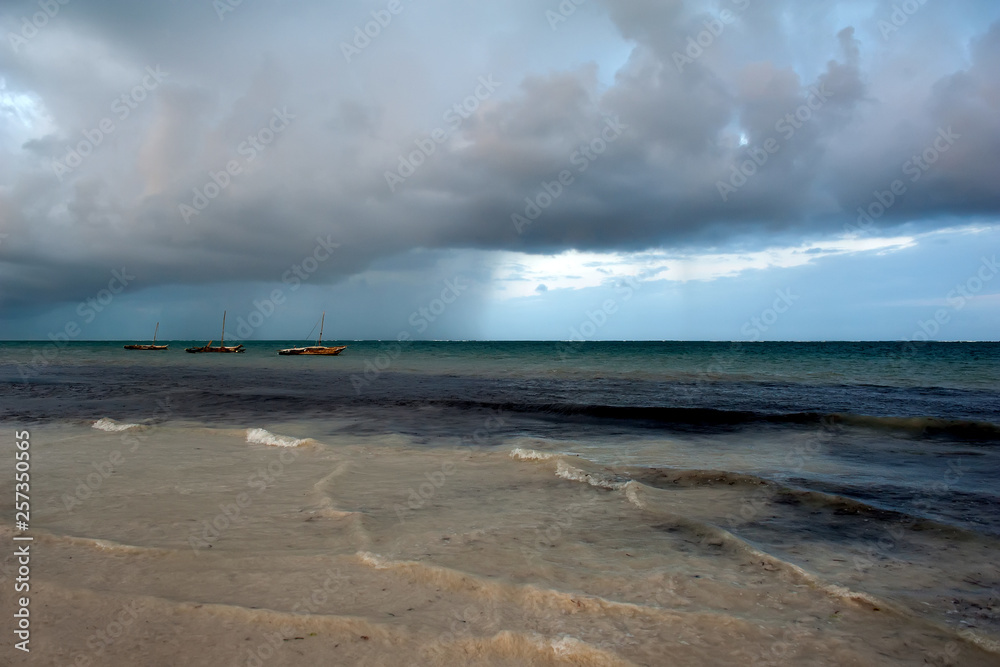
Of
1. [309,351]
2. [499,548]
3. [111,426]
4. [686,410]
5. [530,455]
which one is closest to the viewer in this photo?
[499,548]

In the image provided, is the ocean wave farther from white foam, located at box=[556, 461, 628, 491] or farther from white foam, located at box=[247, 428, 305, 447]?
white foam, located at box=[247, 428, 305, 447]

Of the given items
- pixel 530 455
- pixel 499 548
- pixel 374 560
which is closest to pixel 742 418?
pixel 530 455

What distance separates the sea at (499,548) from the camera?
444cm

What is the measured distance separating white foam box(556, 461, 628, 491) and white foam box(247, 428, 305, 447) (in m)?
6.74

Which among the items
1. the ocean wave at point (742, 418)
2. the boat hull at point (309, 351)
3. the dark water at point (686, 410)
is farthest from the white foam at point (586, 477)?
the boat hull at point (309, 351)

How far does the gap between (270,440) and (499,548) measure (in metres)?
9.46

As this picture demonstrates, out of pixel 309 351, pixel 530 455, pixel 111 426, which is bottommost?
pixel 111 426

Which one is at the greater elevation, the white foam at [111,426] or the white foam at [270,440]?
the white foam at [270,440]

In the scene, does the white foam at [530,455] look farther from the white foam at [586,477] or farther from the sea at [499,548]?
the white foam at [586,477]

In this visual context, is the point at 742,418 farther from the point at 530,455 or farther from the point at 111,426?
the point at 111,426

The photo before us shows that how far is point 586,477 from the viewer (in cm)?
1034

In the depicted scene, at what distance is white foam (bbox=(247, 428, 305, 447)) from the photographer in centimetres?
1366

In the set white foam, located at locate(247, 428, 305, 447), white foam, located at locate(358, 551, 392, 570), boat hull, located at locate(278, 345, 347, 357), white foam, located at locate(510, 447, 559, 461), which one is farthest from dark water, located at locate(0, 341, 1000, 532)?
boat hull, located at locate(278, 345, 347, 357)

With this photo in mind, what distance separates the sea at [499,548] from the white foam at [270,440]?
0.08 m
